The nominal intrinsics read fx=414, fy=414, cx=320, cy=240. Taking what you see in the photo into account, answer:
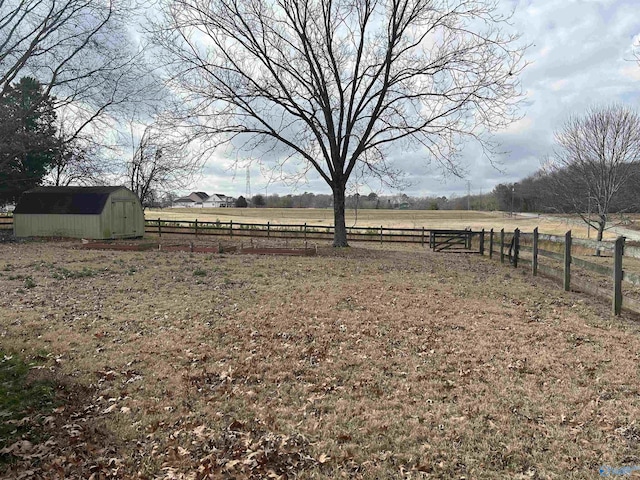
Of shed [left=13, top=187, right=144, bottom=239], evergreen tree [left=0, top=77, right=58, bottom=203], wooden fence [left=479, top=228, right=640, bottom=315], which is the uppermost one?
evergreen tree [left=0, top=77, right=58, bottom=203]

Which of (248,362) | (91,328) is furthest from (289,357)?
(91,328)

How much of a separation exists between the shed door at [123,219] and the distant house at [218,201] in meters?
107

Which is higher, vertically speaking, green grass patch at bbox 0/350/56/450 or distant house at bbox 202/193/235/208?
distant house at bbox 202/193/235/208

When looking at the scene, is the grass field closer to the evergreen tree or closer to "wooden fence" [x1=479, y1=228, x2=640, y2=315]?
the evergreen tree

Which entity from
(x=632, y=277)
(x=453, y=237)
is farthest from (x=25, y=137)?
(x=632, y=277)

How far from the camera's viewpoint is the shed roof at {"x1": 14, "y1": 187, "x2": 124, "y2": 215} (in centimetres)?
2486

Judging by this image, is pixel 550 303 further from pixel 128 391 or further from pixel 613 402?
pixel 128 391

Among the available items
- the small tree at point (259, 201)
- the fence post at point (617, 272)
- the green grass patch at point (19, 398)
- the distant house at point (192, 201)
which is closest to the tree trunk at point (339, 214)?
the fence post at point (617, 272)

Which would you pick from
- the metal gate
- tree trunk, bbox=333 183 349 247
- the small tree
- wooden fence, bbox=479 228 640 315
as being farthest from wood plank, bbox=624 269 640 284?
the small tree

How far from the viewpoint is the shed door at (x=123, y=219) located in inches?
1006

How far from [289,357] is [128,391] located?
196 cm

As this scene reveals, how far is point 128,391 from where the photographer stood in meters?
4.64

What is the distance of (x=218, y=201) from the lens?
146125 mm

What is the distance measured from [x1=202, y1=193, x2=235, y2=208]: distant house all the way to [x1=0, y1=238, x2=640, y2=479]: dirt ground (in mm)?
128338
